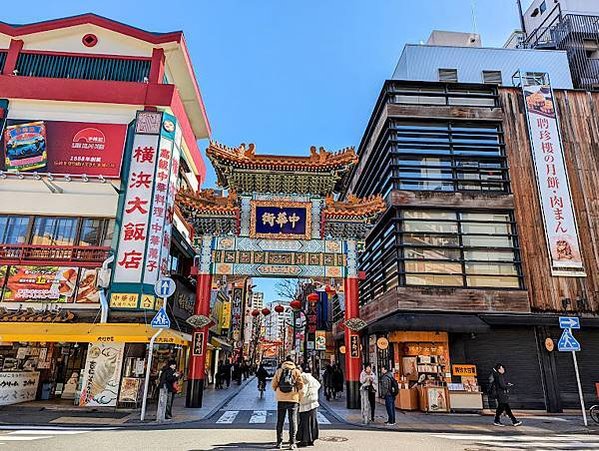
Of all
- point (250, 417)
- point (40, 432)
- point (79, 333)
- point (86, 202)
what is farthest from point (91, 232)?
point (250, 417)

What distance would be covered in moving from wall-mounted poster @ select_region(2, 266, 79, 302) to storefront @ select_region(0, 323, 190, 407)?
6.33ft

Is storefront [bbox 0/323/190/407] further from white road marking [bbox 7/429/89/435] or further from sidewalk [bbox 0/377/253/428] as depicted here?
white road marking [bbox 7/429/89/435]

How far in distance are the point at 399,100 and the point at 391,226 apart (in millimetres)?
6515

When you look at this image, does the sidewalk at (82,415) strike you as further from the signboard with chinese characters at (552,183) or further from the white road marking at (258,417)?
the signboard with chinese characters at (552,183)

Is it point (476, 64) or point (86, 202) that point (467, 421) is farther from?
point (476, 64)

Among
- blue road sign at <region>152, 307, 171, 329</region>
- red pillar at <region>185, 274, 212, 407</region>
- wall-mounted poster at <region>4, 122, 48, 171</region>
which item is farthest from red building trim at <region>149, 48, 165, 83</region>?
blue road sign at <region>152, 307, 171, 329</region>

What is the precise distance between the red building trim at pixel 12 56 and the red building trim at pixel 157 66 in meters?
6.90

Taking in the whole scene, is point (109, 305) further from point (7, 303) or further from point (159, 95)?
point (159, 95)

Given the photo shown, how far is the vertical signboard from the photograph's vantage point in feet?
53.4

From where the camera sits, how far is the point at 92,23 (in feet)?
68.2

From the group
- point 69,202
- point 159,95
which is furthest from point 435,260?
point 69,202

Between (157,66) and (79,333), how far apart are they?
1354 cm

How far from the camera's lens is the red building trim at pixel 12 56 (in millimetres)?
19895

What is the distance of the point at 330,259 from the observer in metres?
16.1
